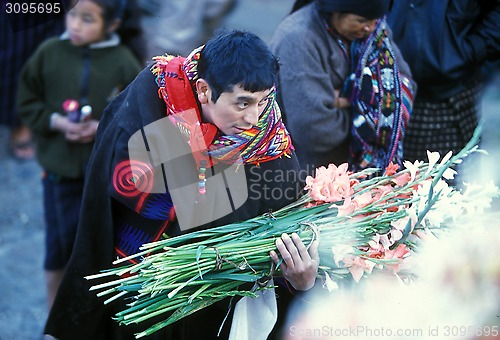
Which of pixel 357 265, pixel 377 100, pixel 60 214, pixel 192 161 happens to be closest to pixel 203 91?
pixel 192 161

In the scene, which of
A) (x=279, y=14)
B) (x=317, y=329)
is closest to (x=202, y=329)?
(x=317, y=329)

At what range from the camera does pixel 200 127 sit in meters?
2.57

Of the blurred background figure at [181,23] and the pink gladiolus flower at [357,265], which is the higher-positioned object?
the blurred background figure at [181,23]

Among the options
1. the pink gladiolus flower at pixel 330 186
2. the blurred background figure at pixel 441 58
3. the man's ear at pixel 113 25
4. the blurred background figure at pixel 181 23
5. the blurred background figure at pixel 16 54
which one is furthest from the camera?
the blurred background figure at pixel 16 54

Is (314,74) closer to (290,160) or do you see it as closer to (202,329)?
(290,160)

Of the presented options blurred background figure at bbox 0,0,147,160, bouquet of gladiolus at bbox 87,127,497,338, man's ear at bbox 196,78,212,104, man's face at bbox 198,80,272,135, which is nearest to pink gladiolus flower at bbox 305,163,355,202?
bouquet of gladiolus at bbox 87,127,497,338

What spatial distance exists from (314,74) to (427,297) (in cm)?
107

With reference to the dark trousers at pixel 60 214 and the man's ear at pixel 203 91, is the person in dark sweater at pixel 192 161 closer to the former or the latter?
the man's ear at pixel 203 91

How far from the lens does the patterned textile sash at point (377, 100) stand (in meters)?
3.47

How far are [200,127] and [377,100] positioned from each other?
1.14 m

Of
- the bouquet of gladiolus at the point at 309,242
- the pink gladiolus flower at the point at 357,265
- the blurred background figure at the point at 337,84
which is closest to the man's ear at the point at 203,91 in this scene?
the bouquet of gladiolus at the point at 309,242

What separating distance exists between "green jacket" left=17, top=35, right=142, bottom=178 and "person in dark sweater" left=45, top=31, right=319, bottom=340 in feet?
3.95

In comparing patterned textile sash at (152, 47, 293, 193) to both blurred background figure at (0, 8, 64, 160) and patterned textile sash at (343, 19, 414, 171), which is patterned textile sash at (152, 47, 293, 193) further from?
blurred background figure at (0, 8, 64, 160)

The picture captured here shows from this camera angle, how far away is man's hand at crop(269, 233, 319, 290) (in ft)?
8.30
